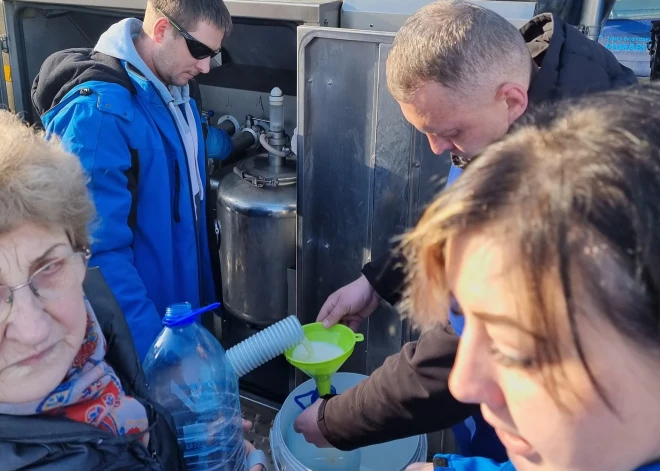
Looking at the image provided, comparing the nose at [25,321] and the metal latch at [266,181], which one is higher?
the nose at [25,321]

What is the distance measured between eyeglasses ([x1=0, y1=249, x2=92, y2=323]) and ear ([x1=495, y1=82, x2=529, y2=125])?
1195 millimetres

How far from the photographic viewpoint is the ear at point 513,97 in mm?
1686

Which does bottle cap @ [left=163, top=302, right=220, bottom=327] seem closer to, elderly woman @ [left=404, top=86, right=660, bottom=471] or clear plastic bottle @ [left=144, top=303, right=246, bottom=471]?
clear plastic bottle @ [left=144, top=303, right=246, bottom=471]

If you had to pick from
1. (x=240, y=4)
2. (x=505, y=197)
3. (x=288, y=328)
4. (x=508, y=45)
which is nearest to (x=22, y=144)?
(x=505, y=197)

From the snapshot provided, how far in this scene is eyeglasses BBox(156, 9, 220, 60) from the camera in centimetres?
224

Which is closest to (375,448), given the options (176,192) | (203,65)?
(176,192)

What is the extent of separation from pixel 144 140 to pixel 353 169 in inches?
30.6

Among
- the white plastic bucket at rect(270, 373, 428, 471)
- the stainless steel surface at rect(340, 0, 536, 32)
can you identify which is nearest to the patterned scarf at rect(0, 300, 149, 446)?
the white plastic bucket at rect(270, 373, 428, 471)

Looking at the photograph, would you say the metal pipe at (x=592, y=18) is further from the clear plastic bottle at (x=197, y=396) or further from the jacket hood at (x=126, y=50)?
the clear plastic bottle at (x=197, y=396)

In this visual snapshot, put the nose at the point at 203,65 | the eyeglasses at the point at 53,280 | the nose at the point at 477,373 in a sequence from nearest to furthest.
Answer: the nose at the point at 477,373 < the eyeglasses at the point at 53,280 < the nose at the point at 203,65

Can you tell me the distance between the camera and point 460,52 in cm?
168

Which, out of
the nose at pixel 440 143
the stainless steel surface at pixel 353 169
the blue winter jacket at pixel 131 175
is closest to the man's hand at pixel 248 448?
the blue winter jacket at pixel 131 175

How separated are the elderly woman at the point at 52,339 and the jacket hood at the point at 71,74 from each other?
34.0 inches

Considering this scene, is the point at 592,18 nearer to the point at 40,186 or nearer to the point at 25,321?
the point at 40,186
